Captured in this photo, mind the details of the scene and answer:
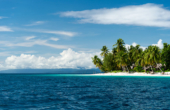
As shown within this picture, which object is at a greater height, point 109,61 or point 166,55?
point 166,55

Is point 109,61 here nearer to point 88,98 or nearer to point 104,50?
point 104,50

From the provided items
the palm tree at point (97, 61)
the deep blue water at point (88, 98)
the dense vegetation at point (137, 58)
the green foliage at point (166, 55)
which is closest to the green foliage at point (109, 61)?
the dense vegetation at point (137, 58)

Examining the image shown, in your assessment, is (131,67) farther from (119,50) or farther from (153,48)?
(153,48)

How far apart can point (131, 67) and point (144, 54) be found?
99.9ft

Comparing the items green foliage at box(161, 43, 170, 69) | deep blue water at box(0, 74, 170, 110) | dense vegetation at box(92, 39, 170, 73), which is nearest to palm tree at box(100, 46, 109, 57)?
dense vegetation at box(92, 39, 170, 73)

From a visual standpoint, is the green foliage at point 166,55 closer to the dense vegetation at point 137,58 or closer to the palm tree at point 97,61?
the dense vegetation at point 137,58

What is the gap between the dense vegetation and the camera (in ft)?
327

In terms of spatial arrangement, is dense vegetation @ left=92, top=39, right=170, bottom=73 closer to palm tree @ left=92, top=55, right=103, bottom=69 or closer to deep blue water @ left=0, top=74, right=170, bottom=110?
palm tree @ left=92, top=55, right=103, bottom=69

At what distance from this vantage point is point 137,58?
120 metres

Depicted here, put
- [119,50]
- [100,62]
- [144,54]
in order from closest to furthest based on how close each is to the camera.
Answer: [144,54], [119,50], [100,62]

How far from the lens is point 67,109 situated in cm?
1795

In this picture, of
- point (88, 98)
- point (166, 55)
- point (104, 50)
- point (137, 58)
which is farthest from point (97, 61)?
point (88, 98)

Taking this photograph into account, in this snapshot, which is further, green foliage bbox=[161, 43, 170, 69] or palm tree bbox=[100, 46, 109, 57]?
palm tree bbox=[100, 46, 109, 57]

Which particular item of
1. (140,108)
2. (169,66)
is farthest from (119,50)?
(140,108)
